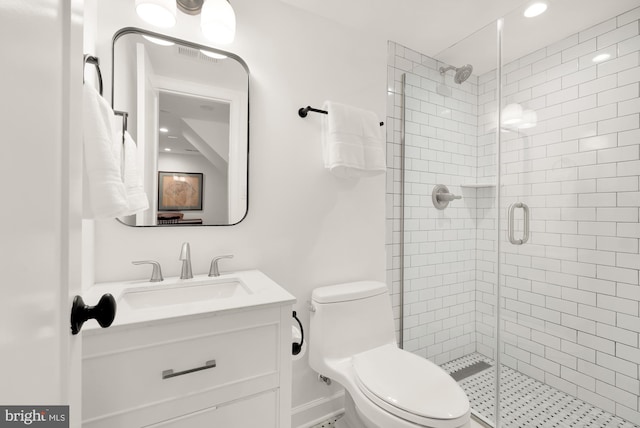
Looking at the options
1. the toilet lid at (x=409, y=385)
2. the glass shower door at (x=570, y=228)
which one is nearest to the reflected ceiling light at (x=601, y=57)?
the glass shower door at (x=570, y=228)

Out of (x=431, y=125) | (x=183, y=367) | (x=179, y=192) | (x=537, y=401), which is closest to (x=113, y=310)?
(x=183, y=367)

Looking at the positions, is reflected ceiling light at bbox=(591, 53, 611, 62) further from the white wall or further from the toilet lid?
the toilet lid

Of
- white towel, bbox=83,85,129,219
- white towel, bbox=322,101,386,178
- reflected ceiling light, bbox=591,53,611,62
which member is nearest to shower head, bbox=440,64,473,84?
reflected ceiling light, bbox=591,53,611,62

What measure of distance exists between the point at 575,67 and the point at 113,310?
2237 mm

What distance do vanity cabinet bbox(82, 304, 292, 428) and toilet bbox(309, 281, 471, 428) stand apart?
1.21 feet

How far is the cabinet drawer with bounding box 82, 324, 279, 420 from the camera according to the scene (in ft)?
2.55

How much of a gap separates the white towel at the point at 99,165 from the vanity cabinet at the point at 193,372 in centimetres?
33

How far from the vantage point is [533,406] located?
1637mm

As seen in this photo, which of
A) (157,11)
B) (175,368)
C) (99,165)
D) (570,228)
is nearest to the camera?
(99,165)

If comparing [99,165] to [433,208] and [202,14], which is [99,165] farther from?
[433,208]

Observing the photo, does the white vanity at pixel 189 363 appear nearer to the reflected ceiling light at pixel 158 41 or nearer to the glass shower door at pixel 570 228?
the reflected ceiling light at pixel 158 41

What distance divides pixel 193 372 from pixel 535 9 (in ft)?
7.62

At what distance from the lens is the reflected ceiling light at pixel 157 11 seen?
1.11 m

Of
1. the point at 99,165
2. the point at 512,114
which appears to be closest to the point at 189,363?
Answer: the point at 99,165
